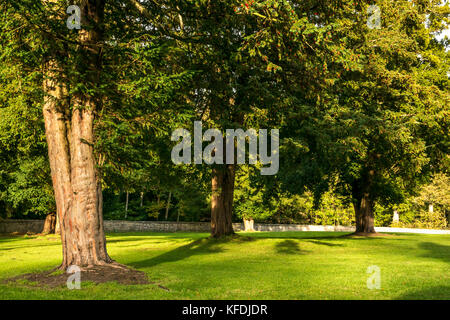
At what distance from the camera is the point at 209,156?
17891mm

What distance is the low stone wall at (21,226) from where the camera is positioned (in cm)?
3956

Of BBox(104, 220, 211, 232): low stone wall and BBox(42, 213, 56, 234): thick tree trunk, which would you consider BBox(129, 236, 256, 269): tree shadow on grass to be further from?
BBox(104, 220, 211, 232): low stone wall

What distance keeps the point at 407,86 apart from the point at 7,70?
19209 mm

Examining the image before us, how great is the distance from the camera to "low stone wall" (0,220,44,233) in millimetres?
39562

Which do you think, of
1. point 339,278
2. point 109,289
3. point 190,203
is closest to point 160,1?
point 109,289

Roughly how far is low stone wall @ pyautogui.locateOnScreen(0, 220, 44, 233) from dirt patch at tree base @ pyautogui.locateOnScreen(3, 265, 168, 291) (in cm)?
3167

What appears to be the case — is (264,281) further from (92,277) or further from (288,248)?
(288,248)

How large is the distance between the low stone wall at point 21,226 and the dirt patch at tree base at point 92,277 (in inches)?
1247

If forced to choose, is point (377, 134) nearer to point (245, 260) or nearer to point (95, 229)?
point (245, 260)

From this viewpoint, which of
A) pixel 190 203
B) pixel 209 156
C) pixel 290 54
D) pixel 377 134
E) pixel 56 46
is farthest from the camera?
pixel 190 203

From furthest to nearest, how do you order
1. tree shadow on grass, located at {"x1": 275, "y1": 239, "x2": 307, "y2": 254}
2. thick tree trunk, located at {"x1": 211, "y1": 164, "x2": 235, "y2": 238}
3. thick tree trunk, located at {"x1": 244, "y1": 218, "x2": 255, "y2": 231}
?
1. thick tree trunk, located at {"x1": 244, "y1": 218, "x2": 255, "y2": 231}
2. thick tree trunk, located at {"x1": 211, "y1": 164, "x2": 235, "y2": 238}
3. tree shadow on grass, located at {"x1": 275, "y1": 239, "x2": 307, "y2": 254}

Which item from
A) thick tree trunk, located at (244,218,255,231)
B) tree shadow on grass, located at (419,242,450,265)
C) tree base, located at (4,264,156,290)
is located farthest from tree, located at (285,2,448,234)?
thick tree trunk, located at (244,218,255,231)

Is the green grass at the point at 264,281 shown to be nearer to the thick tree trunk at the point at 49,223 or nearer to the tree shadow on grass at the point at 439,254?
the tree shadow on grass at the point at 439,254

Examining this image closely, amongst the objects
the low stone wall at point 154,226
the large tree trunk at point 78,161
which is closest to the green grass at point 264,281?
the large tree trunk at point 78,161
